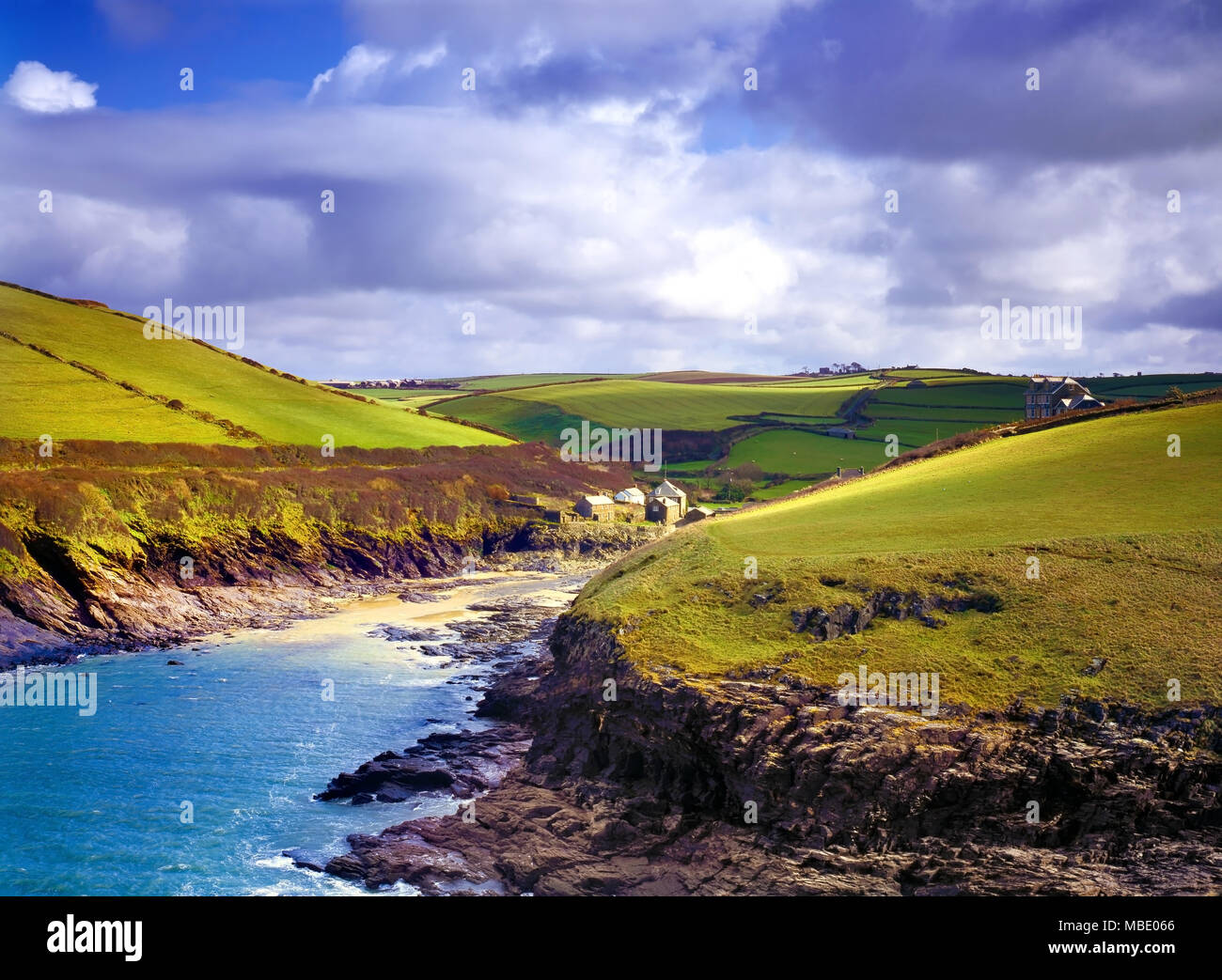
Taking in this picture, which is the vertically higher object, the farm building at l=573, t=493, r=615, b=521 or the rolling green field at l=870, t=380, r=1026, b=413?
the rolling green field at l=870, t=380, r=1026, b=413

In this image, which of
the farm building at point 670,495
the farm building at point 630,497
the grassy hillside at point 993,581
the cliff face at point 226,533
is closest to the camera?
the grassy hillside at point 993,581

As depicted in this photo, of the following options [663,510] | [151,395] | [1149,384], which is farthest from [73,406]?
[1149,384]

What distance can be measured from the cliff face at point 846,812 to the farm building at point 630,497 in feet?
302

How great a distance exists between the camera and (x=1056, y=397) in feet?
333

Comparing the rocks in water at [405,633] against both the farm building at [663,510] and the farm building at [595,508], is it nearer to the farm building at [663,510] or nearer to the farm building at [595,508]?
the farm building at [595,508]

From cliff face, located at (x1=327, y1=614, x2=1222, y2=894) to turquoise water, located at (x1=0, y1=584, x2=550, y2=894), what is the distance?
4.78 metres

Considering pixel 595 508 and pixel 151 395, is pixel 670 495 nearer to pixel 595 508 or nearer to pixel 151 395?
pixel 595 508

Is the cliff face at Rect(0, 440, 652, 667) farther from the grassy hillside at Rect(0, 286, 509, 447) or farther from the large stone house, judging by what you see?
the large stone house

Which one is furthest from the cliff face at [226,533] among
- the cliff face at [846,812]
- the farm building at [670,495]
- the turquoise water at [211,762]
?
the cliff face at [846,812]

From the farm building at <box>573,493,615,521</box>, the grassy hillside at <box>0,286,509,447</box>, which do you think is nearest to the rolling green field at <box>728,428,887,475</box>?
the farm building at <box>573,493,615,521</box>

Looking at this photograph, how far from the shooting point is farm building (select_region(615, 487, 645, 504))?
12706cm

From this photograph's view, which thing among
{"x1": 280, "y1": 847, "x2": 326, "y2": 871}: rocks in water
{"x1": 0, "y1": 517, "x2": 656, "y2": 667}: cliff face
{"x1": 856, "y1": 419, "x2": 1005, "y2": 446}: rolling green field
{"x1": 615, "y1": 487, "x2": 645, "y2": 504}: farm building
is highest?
{"x1": 856, "y1": 419, "x2": 1005, "y2": 446}: rolling green field

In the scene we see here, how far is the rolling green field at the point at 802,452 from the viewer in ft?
487

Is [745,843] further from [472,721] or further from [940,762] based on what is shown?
[472,721]
